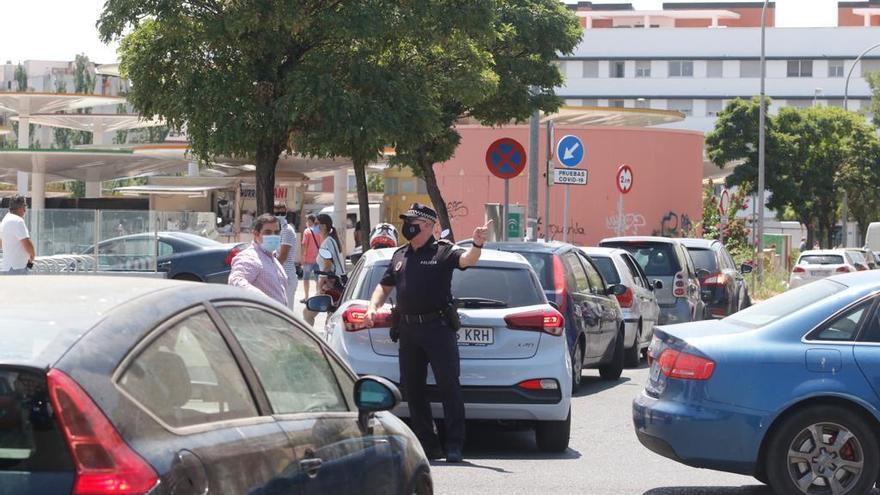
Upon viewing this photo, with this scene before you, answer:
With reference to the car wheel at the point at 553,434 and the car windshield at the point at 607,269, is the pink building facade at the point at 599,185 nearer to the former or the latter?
the car windshield at the point at 607,269

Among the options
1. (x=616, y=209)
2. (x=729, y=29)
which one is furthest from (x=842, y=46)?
(x=616, y=209)

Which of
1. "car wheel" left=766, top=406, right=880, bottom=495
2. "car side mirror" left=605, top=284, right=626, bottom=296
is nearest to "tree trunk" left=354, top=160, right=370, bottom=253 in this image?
"car side mirror" left=605, top=284, right=626, bottom=296

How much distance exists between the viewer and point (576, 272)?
14375 millimetres

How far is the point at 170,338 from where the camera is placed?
157 inches

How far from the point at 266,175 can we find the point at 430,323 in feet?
Result: 37.9

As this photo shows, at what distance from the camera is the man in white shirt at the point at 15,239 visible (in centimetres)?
1738

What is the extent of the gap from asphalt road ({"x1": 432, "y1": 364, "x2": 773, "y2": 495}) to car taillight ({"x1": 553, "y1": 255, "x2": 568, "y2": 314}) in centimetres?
127

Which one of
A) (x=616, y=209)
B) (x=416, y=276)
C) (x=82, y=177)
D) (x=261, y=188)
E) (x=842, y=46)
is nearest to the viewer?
(x=416, y=276)

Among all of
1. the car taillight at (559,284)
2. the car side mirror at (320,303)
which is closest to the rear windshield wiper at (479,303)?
the car side mirror at (320,303)

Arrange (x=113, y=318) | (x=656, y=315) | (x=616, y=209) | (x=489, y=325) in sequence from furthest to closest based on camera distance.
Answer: (x=616, y=209) < (x=656, y=315) < (x=489, y=325) < (x=113, y=318)

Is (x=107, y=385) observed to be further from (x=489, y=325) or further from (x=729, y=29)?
Answer: (x=729, y=29)

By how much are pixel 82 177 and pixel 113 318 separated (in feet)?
175

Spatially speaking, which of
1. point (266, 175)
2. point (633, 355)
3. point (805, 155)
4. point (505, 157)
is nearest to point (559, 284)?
point (633, 355)

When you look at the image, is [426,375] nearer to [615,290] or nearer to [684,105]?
[615,290]
